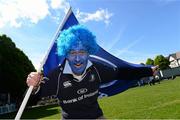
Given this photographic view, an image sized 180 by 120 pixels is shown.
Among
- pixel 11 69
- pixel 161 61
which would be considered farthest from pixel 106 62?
pixel 161 61

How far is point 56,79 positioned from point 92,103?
0.62 meters

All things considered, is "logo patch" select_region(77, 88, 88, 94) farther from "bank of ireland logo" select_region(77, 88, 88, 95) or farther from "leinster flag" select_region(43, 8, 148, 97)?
"leinster flag" select_region(43, 8, 148, 97)

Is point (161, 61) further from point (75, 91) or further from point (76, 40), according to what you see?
point (75, 91)

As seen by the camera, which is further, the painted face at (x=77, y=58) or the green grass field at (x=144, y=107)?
the green grass field at (x=144, y=107)

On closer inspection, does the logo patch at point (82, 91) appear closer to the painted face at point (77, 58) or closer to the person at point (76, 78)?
the person at point (76, 78)

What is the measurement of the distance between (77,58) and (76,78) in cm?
30

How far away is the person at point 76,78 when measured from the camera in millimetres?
5164

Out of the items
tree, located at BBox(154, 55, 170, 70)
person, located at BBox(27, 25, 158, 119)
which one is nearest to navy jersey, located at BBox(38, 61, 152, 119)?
person, located at BBox(27, 25, 158, 119)

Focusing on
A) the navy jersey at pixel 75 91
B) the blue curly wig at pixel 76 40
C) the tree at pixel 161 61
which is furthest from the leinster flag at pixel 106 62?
the tree at pixel 161 61

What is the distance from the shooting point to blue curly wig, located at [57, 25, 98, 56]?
17.9 ft

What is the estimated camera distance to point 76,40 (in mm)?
5488

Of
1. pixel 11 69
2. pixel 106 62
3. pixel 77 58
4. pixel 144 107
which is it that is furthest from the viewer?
pixel 11 69

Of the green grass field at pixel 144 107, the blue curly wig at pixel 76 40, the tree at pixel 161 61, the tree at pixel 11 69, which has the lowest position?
the green grass field at pixel 144 107

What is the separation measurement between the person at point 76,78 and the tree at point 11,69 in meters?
37.1
